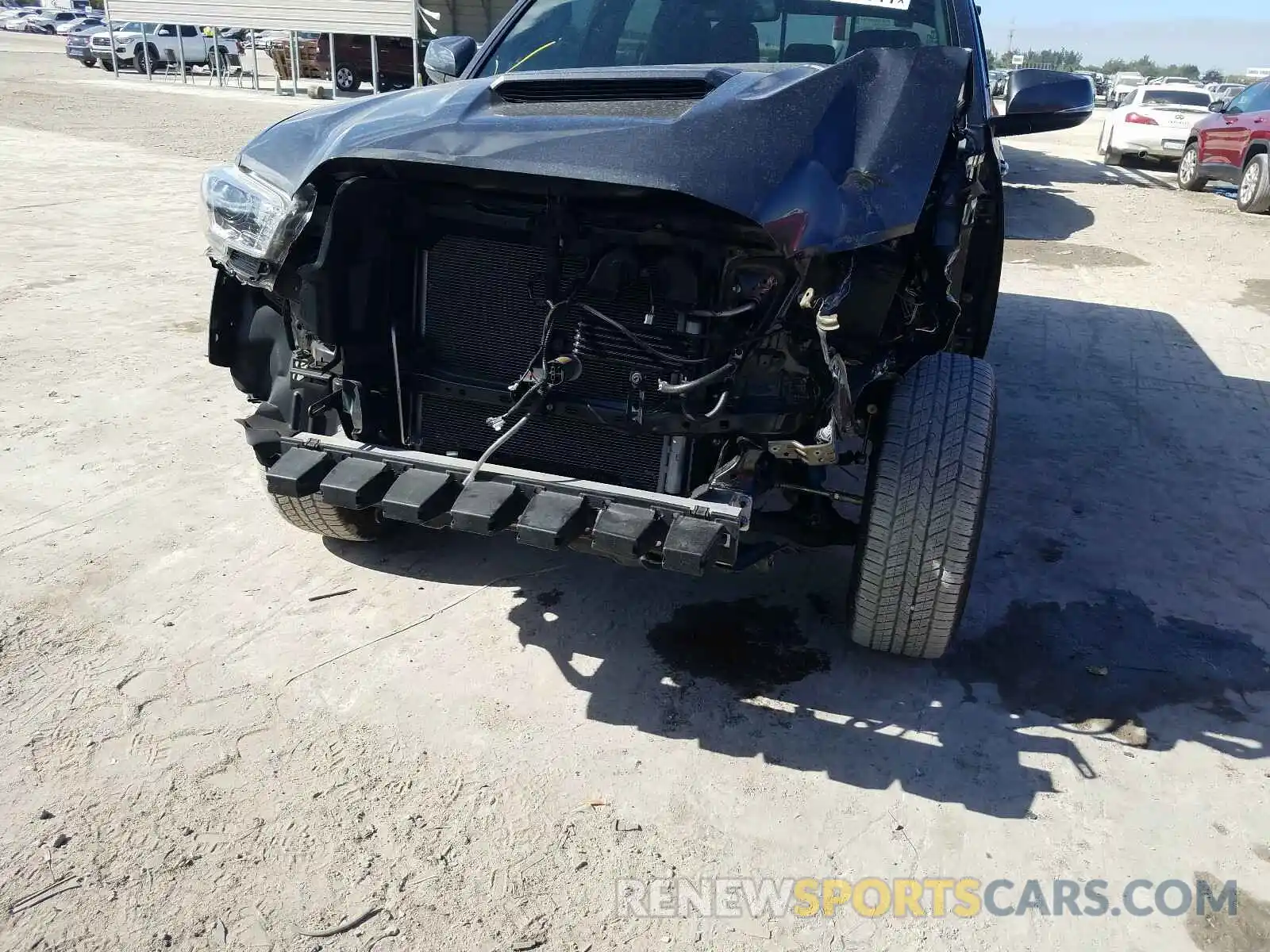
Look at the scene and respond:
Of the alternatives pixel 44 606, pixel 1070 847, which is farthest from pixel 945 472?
pixel 44 606

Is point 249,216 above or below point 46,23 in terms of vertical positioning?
above

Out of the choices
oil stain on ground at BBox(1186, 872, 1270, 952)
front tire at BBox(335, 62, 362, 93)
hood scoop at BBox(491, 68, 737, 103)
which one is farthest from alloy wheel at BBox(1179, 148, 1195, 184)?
front tire at BBox(335, 62, 362, 93)

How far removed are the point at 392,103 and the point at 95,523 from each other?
196cm

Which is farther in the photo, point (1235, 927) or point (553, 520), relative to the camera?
point (553, 520)

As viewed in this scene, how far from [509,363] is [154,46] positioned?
3398 centimetres

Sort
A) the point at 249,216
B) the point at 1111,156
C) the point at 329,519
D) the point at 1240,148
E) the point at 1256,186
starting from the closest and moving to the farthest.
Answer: the point at 249,216 → the point at 329,519 → the point at 1256,186 → the point at 1240,148 → the point at 1111,156

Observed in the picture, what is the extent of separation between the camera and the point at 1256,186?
12.0 metres

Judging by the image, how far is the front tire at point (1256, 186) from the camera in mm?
11797

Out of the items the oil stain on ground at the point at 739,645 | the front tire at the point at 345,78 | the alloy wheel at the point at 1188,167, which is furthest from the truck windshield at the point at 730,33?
the front tire at the point at 345,78

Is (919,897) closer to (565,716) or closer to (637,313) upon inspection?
(565,716)

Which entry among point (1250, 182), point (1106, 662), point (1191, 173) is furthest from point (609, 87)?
point (1191, 173)

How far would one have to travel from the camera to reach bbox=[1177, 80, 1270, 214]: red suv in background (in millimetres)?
11984

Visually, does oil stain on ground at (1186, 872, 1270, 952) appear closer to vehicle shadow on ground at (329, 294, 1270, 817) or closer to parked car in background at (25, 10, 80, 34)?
vehicle shadow on ground at (329, 294, 1270, 817)

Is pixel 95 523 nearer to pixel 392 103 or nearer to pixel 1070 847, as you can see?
pixel 392 103
